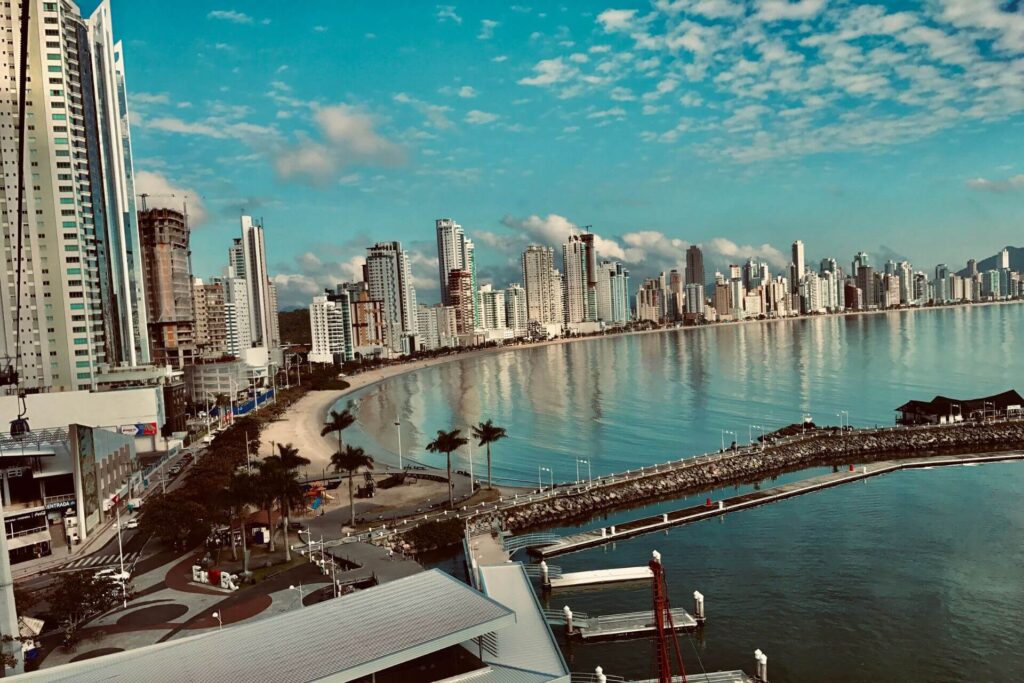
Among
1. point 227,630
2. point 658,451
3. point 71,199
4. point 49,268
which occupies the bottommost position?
point 658,451

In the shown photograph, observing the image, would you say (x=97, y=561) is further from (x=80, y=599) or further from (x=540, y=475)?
(x=540, y=475)

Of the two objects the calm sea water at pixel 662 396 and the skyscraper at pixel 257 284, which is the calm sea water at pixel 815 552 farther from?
the skyscraper at pixel 257 284

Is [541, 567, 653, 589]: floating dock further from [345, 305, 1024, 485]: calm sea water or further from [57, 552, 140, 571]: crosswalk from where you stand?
[345, 305, 1024, 485]: calm sea water

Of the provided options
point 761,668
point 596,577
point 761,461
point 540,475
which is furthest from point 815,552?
point 540,475

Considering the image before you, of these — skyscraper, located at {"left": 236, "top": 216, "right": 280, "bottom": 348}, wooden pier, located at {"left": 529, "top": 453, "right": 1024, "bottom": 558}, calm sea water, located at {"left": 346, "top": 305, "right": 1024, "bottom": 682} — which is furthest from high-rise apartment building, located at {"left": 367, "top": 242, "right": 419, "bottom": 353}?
wooden pier, located at {"left": 529, "top": 453, "right": 1024, "bottom": 558}

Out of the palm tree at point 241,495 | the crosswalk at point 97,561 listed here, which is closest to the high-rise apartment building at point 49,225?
the crosswalk at point 97,561

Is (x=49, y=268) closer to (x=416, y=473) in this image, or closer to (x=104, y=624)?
(x=416, y=473)

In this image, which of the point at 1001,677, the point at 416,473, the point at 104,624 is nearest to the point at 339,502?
the point at 416,473
